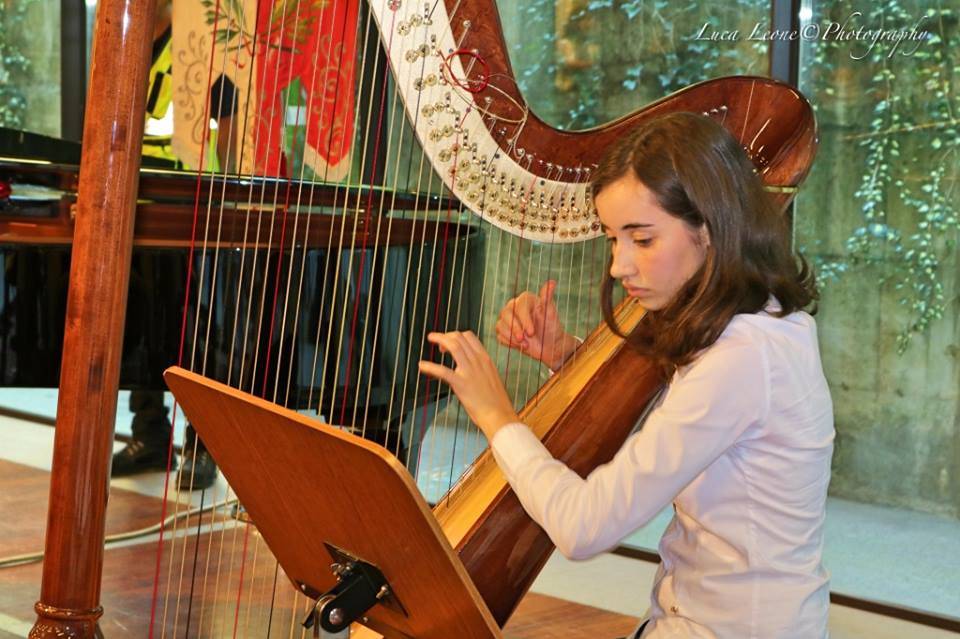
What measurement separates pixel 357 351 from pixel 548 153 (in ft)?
3.83

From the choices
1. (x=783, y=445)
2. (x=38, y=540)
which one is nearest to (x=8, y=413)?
(x=38, y=540)

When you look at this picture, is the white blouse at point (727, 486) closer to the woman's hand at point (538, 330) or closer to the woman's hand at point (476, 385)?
the woman's hand at point (476, 385)

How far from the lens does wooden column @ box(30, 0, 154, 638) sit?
131 cm

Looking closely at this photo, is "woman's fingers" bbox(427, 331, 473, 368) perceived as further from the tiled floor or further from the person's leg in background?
the person's leg in background

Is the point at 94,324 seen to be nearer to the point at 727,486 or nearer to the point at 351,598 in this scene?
the point at 351,598

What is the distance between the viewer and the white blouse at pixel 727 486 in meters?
1.41

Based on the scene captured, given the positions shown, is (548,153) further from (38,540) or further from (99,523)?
(38,540)

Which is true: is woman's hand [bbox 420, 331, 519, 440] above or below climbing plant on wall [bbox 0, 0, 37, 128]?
below

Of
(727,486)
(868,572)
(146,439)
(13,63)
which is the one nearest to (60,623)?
(727,486)

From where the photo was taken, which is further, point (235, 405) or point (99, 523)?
point (99, 523)

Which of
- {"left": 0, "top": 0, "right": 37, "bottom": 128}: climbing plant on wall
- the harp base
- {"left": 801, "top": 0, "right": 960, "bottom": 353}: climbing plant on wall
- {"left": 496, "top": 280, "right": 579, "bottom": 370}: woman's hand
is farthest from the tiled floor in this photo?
{"left": 0, "top": 0, "right": 37, "bottom": 128}: climbing plant on wall

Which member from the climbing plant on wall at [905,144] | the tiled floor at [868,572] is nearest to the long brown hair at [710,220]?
the tiled floor at [868,572]

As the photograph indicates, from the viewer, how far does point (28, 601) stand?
3.00 meters

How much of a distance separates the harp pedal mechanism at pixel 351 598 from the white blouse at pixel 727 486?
28 centimetres
